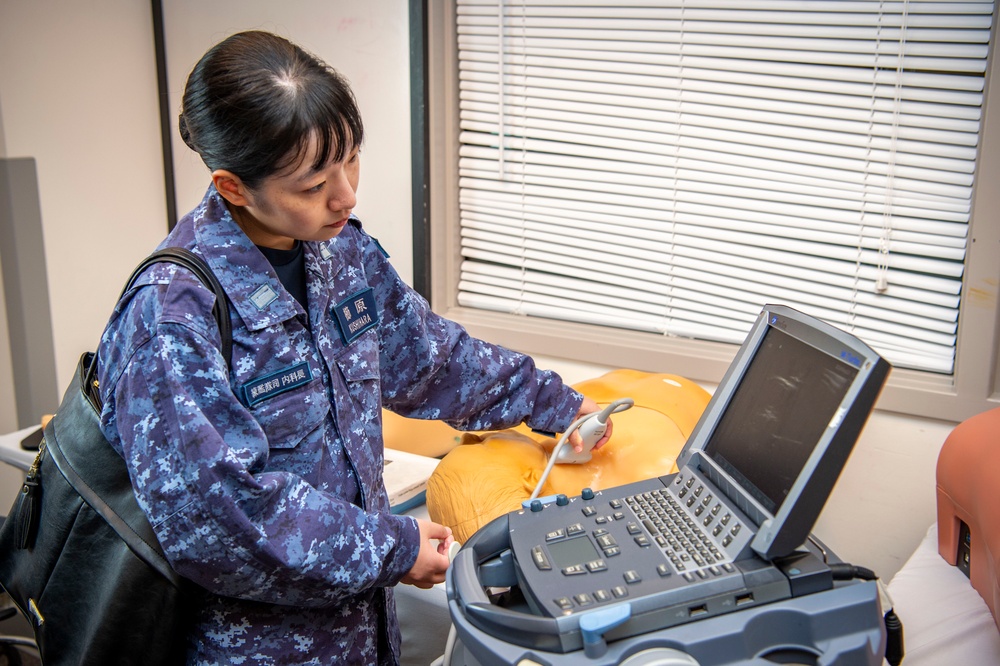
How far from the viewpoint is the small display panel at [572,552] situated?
2.92 feet

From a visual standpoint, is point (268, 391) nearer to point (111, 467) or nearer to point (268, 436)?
point (268, 436)

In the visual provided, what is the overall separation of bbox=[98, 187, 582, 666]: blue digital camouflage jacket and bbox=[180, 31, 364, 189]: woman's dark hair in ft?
0.40

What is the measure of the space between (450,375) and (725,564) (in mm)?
653

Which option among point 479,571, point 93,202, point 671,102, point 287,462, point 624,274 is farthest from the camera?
point 93,202

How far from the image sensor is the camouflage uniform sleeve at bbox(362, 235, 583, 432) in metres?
1.31

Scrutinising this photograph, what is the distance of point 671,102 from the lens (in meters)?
2.00

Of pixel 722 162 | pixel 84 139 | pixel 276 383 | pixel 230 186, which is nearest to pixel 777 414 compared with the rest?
pixel 276 383

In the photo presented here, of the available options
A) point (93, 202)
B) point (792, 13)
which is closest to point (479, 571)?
point (792, 13)

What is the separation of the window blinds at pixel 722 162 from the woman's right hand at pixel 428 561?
114 centimetres

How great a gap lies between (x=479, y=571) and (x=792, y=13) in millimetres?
1503

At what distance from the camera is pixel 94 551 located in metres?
1.06

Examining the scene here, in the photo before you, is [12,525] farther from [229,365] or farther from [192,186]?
[192,186]

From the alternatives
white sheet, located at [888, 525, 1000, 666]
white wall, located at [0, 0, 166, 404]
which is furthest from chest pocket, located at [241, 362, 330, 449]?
white wall, located at [0, 0, 166, 404]

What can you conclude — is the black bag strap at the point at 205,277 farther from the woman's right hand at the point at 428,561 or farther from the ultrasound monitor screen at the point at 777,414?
the ultrasound monitor screen at the point at 777,414
